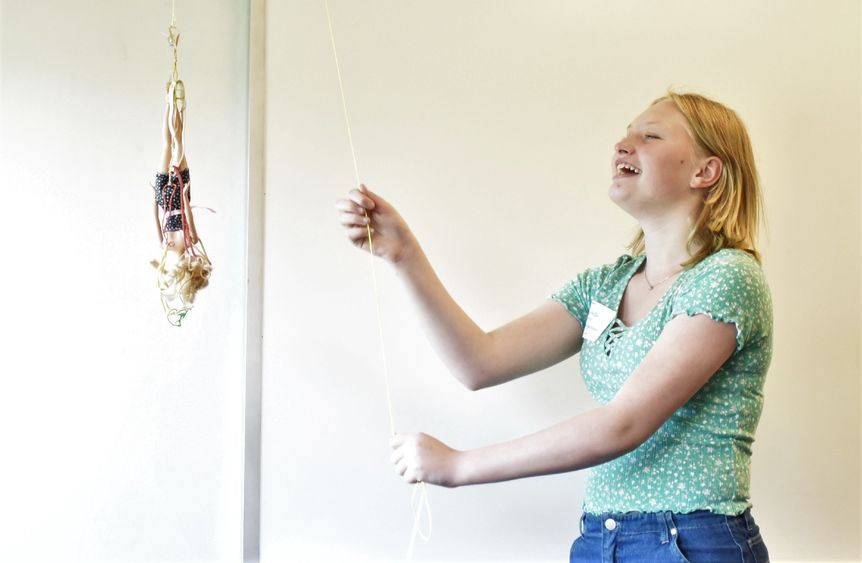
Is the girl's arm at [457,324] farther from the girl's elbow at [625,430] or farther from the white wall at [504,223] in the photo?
the girl's elbow at [625,430]

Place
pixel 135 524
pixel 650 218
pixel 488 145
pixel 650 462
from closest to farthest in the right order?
pixel 650 462 < pixel 650 218 < pixel 135 524 < pixel 488 145

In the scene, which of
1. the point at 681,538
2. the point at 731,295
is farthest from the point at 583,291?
the point at 681,538

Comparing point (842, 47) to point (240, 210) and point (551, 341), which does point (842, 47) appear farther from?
point (240, 210)

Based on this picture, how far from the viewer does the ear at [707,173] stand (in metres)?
1.34

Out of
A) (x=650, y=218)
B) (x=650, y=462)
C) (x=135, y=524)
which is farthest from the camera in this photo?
(x=135, y=524)

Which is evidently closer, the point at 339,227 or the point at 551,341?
the point at 551,341

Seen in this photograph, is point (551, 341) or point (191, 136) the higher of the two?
point (191, 136)

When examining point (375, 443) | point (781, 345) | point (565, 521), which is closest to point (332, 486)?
point (375, 443)

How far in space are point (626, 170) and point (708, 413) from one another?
0.40m

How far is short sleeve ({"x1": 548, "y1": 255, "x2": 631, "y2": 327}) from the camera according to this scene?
146 centimetres

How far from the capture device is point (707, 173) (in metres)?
1.35

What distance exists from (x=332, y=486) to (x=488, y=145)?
0.66 meters

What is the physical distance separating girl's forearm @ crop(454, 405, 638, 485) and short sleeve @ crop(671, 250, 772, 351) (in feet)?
0.61

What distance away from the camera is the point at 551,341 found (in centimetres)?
148
